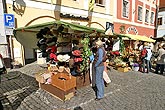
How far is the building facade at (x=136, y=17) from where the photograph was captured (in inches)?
652

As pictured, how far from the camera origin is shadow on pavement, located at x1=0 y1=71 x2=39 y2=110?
181 inches

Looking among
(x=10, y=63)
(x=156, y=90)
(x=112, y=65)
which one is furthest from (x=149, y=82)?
(x=10, y=63)

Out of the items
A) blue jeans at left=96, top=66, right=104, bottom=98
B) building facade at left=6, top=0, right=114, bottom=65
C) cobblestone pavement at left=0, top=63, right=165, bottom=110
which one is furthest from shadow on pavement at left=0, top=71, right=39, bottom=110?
blue jeans at left=96, top=66, right=104, bottom=98

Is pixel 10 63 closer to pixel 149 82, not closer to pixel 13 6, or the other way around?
pixel 13 6

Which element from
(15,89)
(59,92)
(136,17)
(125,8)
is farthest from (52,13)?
(136,17)

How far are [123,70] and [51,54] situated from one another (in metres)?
4.90

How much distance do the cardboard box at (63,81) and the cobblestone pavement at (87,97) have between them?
0.41 m

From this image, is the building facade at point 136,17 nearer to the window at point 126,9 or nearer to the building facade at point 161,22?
the window at point 126,9

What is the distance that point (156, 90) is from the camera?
20.0 feet

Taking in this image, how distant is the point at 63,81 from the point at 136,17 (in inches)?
674

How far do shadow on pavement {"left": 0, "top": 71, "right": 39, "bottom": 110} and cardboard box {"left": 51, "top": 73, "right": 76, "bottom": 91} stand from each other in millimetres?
1044

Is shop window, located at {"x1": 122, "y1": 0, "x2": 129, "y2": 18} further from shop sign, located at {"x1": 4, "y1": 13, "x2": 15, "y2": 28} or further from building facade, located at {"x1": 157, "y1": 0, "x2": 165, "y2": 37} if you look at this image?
shop sign, located at {"x1": 4, "y1": 13, "x2": 15, "y2": 28}

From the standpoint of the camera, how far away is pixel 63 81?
4684 mm

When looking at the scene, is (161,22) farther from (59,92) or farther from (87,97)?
(59,92)
